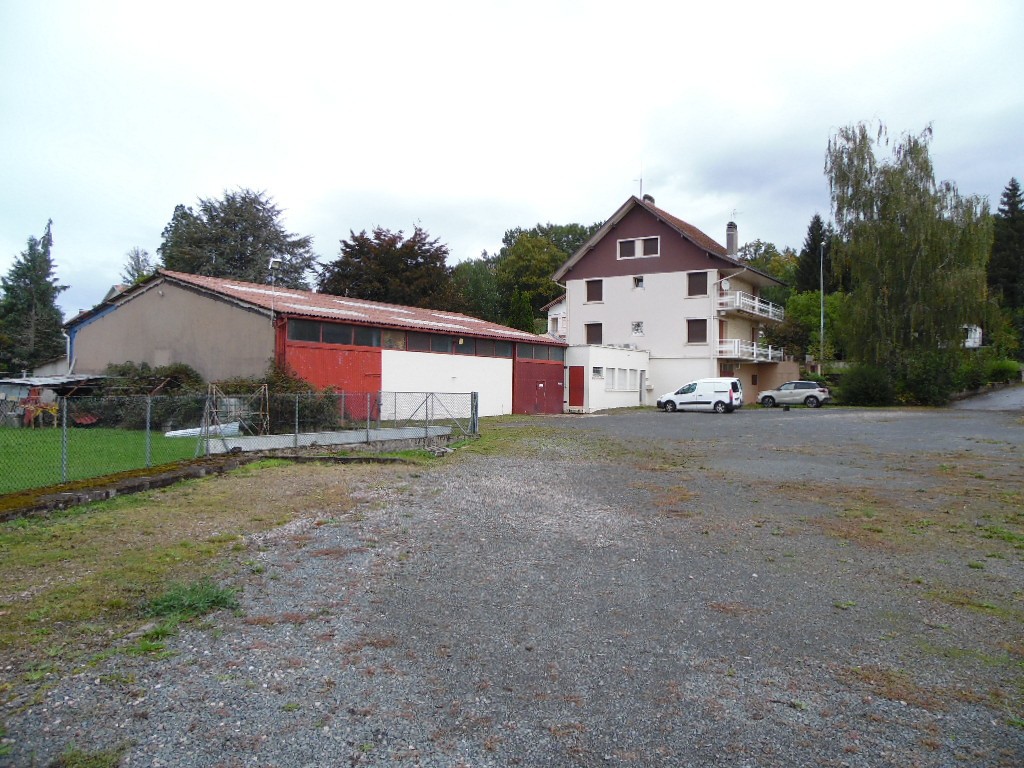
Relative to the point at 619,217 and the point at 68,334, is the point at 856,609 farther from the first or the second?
the point at 619,217

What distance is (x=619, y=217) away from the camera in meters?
41.9

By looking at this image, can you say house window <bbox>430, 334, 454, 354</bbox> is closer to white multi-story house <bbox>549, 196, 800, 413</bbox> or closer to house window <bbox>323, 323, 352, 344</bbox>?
house window <bbox>323, 323, 352, 344</bbox>

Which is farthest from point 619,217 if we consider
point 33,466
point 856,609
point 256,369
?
point 856,609

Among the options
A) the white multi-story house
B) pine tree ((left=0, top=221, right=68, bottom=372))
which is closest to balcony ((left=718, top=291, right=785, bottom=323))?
the white multi-story house

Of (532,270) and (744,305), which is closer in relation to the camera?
(744,305)

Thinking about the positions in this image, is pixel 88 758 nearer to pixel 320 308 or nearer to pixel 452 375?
pixel 320 308

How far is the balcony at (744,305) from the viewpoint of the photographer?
3975cm

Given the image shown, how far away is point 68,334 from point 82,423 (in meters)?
9.47

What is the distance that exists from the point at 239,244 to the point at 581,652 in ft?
168

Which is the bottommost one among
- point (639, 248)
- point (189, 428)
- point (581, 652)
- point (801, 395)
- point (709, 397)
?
point (581, 652)

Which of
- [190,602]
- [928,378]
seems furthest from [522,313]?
[190,602]

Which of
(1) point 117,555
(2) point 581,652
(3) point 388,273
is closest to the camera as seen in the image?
(2) point 581,652

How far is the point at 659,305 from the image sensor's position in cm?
4141

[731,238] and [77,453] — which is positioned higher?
[731,238]
